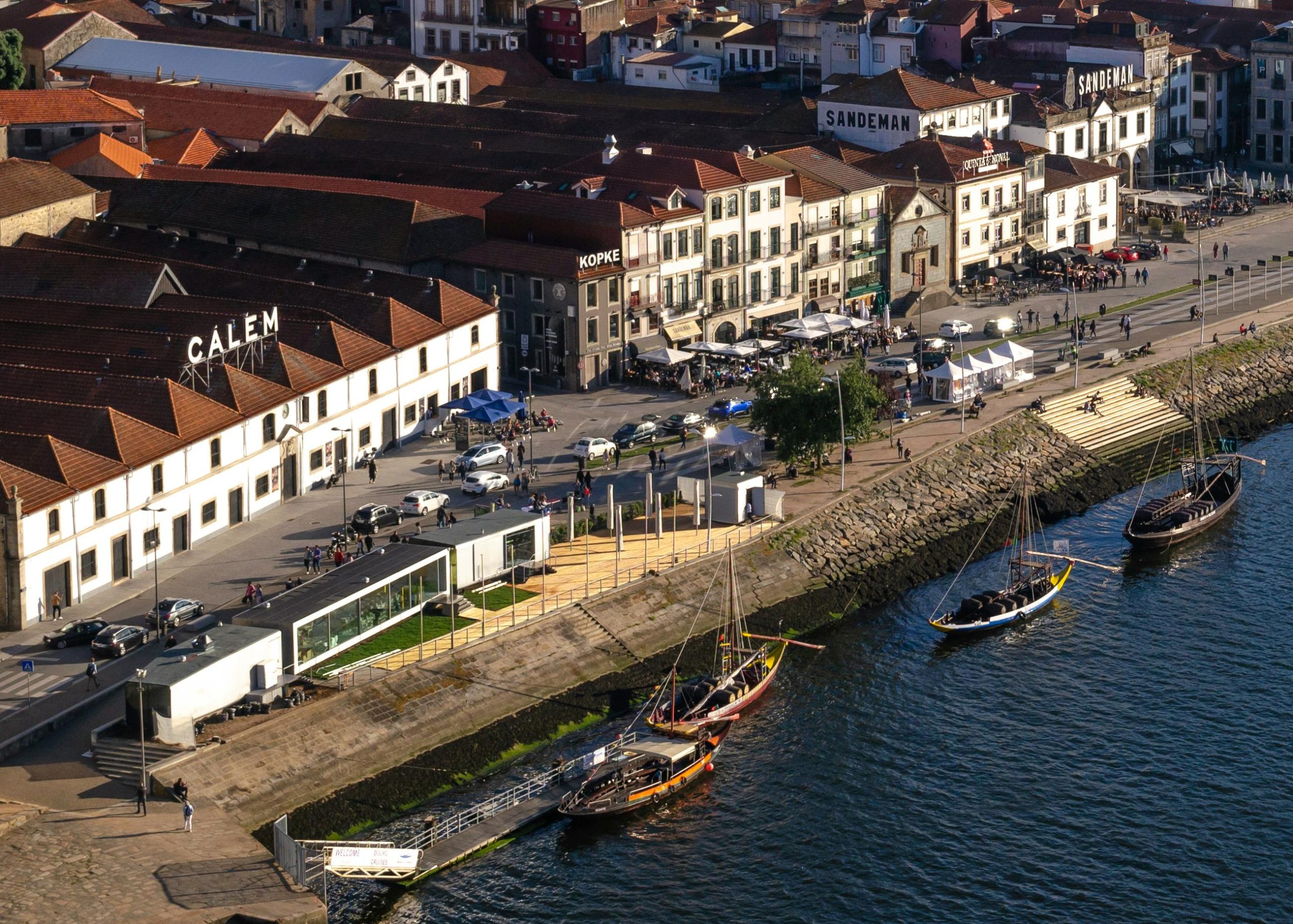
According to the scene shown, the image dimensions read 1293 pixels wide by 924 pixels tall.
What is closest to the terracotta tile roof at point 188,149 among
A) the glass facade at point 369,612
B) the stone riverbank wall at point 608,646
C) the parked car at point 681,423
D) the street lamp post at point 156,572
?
the parked car at point 681,423

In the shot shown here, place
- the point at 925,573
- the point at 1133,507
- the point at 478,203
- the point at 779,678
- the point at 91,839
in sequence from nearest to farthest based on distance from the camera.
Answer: the point at 91,839 → the point at 779,678 → the point at 925,573 → the point at 1133,507 → the point at 478,203

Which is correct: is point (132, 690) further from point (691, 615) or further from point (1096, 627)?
point (1096, 627)

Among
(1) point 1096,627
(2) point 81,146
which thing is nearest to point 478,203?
(2) point 81,146

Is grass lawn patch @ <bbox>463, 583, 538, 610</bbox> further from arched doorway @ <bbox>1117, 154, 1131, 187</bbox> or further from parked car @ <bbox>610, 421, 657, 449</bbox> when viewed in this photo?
arched doorway @ <bbox>1117, 154, 1131, 187</bbox>

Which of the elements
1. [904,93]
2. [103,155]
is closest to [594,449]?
[103,155]

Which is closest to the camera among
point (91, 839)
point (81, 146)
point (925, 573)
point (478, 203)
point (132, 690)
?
point (91, 839)

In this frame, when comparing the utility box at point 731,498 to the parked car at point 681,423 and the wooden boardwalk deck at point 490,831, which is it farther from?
the wooden boardwalk deck at point 490,831

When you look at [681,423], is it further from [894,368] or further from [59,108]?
[59,108]

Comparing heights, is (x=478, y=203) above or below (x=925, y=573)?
above
